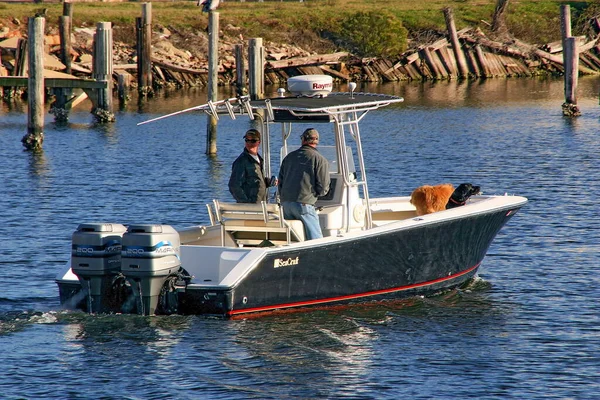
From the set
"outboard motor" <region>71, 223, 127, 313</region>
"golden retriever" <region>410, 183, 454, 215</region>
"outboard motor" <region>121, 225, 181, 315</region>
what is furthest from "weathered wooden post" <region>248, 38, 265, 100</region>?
"outboard motor" <region>121, 225, 181, 315</region>

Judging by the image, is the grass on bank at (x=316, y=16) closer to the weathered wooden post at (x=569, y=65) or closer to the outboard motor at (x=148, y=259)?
the weathered wooden post at (x=569, y=65)

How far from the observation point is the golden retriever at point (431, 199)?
679 inches

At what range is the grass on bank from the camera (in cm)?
6444

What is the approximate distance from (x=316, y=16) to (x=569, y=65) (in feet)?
104

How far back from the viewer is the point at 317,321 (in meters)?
14.4

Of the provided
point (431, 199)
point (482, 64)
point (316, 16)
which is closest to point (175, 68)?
point (316, 16)

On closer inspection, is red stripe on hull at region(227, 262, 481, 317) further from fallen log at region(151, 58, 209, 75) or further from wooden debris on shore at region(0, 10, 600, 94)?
fallen log at region(151, 58, 209, 75)

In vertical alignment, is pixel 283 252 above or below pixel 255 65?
below

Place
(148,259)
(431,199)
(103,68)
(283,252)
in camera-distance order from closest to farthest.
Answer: (148,259) → (283,252) → (431,199) → (103,68)

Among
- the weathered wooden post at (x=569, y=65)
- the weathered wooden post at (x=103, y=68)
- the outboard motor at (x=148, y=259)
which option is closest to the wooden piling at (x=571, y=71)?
the weathered wooden post at (x=569, y=65)

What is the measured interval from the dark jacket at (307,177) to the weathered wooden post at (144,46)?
35.2 meters

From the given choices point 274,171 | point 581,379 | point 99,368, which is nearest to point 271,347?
point 99,368

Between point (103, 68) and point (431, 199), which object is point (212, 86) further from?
point (431, 199)

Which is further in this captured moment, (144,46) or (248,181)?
(144,46)
